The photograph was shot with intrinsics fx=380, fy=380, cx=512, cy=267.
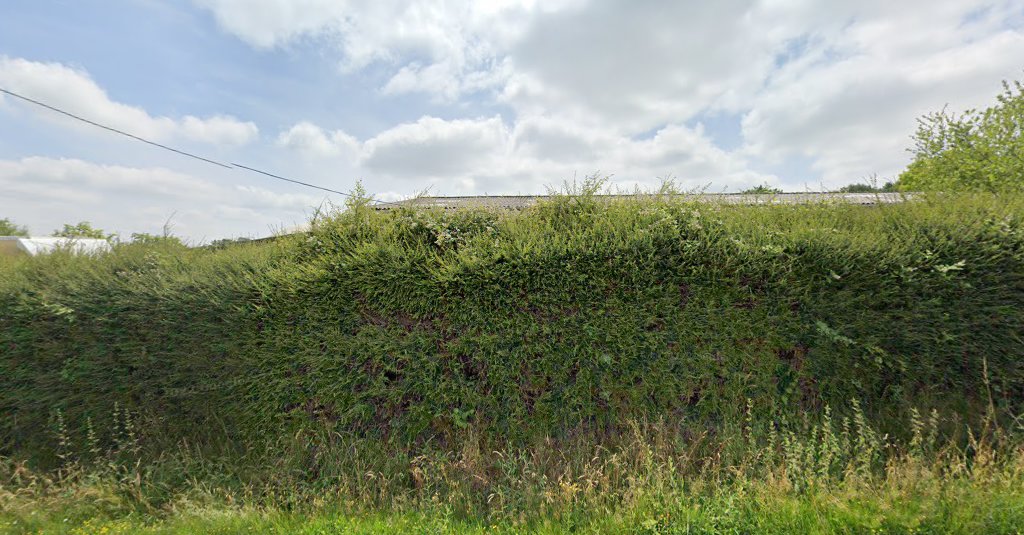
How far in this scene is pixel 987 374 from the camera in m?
3.49

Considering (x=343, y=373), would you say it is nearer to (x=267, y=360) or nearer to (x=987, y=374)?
(x=267, y=360)

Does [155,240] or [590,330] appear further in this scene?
[155,240]

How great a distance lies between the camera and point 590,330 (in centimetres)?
354

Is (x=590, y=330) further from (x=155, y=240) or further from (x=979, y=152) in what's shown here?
(x=979, y=152)

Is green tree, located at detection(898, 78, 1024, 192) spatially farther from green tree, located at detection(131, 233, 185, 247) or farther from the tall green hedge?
green tree, located at detection(131, 233, 185, 247)

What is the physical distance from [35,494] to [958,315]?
8674mm

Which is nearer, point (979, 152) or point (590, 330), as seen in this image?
point (590, 330)

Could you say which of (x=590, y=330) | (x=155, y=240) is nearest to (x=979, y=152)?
(x=590, y=330)

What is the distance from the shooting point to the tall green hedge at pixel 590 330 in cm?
350

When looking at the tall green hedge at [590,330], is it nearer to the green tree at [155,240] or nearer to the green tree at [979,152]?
the green tree at [155,240]

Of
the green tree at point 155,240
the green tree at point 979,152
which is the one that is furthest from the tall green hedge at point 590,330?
the green tree at point 979,152

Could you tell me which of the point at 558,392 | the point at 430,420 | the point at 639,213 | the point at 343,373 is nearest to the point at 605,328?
the point at 558,392

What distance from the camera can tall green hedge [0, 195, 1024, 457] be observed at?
3502 mm

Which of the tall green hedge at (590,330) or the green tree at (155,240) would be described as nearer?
the tall green hedge at (590,330)
